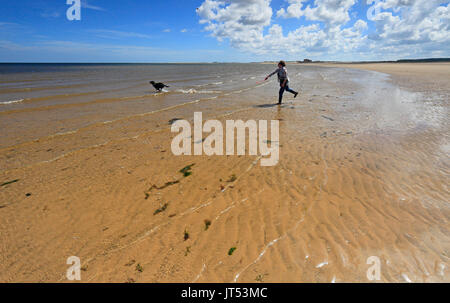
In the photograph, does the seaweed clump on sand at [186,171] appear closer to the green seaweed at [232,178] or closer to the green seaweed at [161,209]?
the green seaweed at [232,178]

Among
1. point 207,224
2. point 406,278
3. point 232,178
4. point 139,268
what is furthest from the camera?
point 232,178

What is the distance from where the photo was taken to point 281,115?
11.9 m

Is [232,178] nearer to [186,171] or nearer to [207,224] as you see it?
[186,171]

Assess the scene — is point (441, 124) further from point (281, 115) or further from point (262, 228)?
point (262, 228)

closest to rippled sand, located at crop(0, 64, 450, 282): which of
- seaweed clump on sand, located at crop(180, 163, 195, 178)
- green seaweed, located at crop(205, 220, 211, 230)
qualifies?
green seaweed, located at crop(205, 220, 211, 230)

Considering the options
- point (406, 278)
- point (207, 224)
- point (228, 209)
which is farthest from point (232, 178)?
point (406, 278)

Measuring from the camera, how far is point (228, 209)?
471 centimetres

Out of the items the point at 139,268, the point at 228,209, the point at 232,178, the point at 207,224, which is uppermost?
the point at 232,178

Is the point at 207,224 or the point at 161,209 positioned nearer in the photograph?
the point at 207,224

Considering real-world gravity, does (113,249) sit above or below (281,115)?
below

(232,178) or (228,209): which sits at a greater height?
(232,178)
